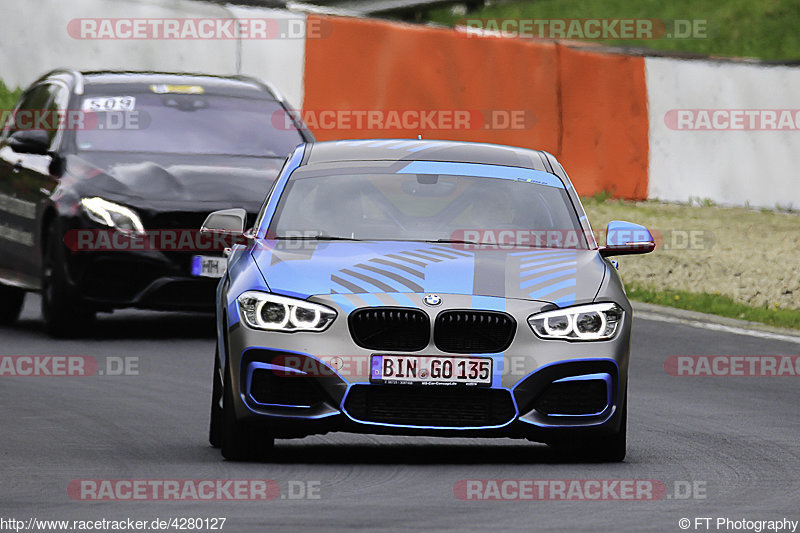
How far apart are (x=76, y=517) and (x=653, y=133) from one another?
14179mm

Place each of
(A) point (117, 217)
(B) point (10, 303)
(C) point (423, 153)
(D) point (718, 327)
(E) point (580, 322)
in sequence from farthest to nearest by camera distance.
Answer: (D) point (718, 327) → (B) point (10, 303) → (A) point (117, 217) → (C) point (423, 153) → (E) point (580, 322)

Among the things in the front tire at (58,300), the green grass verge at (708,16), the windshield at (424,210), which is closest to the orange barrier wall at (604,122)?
the green grass verge at (708,16)

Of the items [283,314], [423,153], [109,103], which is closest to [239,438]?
[283,314]

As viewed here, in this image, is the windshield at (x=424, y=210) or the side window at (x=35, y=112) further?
the side window at (x=35, y=112)

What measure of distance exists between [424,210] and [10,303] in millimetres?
6254

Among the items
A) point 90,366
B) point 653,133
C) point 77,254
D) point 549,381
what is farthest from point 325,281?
point 653,133

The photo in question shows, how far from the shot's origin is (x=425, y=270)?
28.4ft

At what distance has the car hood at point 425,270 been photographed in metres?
8.53

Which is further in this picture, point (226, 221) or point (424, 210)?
point (226, 221)

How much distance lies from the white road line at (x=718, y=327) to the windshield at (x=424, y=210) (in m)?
5.31

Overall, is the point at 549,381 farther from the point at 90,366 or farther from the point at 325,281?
the point at 90,366

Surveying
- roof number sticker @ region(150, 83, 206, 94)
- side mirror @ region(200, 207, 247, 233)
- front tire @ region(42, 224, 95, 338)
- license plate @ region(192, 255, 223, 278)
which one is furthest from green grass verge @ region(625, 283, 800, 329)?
side mirror @ region(200, 207, 247, 233)

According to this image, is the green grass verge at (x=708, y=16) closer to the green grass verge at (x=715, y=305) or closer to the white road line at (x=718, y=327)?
the green grass verge at (x=715, y=305)

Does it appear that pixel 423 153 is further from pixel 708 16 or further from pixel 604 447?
pixel 708 16
